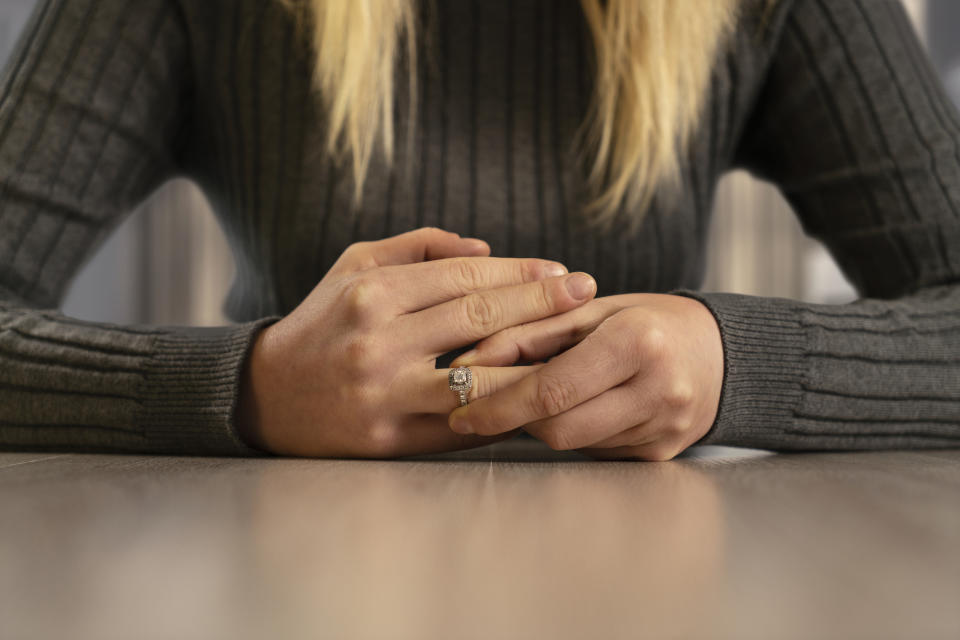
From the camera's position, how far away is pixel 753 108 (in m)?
0.92

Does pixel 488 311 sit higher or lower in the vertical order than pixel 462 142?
lower

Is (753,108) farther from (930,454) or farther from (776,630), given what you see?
(776,630)

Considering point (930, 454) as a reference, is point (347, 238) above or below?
above

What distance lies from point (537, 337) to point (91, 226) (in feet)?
1.84

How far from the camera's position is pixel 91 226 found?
2.66 ft

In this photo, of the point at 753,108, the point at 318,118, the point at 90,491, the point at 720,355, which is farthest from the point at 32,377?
the point at 753,108

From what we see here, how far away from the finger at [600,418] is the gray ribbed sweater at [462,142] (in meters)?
0.36

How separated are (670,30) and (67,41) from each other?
2.12ft

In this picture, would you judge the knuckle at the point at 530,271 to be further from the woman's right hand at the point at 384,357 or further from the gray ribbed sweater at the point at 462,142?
the gray ribbed sweater at the point at 462,142

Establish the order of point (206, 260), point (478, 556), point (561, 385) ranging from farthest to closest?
point (206, 260), point (561, 385), point (478, 556)

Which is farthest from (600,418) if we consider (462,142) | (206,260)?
(206,260)

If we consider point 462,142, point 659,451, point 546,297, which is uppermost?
point 462,142

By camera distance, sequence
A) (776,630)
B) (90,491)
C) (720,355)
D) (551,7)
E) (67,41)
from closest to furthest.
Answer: (776,630) → (90,491) → (720,355) → (67,41) → (551,7)

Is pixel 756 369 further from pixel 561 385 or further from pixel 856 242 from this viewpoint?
pixel 856 242
